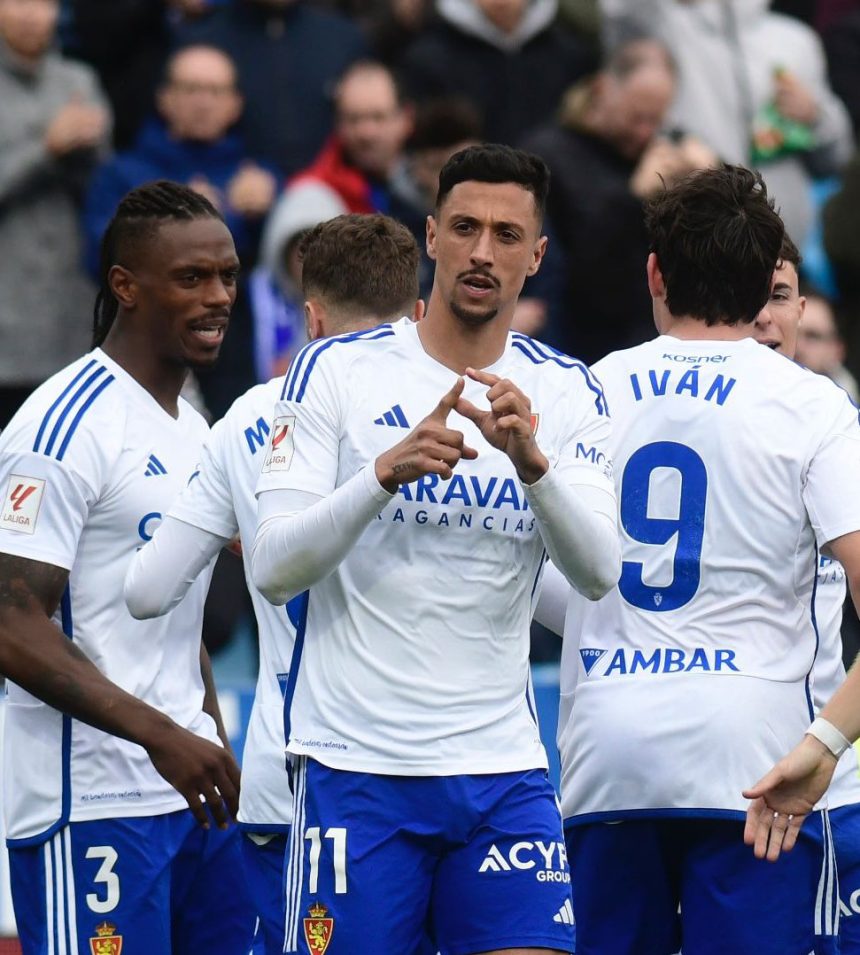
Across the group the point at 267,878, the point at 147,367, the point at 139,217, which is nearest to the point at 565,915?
the point at 267,878

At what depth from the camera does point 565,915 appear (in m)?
4.49

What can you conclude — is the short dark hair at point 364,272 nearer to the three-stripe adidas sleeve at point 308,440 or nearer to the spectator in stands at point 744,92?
the three-stripe adidas sleeve at point 308,440

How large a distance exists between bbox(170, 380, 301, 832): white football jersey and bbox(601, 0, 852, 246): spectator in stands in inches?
250

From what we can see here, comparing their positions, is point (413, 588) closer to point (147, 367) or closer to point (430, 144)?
point (147, 367)

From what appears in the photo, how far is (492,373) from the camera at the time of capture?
183 inches

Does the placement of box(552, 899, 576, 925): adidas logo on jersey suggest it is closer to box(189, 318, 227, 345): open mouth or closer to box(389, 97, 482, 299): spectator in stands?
box(189, 318, 227, 345): open mouth

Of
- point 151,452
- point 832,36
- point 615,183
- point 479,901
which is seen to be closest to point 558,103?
point 615,183

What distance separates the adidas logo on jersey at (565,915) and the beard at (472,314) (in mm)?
1358

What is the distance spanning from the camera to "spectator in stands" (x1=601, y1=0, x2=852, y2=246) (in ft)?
36.2

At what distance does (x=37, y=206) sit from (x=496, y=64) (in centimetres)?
279

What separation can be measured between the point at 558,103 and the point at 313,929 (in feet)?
24.2

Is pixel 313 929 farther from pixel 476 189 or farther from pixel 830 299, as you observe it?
pixel 830 299

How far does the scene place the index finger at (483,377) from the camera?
13.9 ft

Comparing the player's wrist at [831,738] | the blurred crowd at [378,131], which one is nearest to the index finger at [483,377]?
the player's wrist at [831,738]
